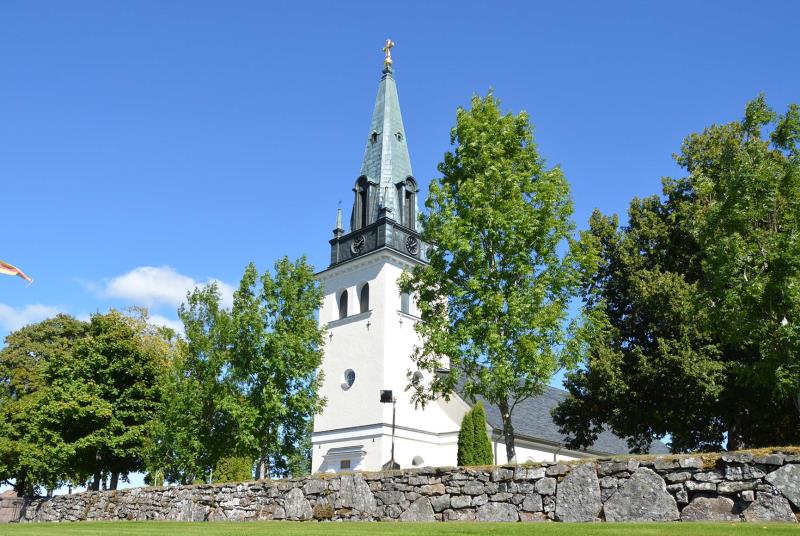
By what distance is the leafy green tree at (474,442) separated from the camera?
96.2 feet

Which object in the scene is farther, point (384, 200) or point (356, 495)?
point (384, 200)

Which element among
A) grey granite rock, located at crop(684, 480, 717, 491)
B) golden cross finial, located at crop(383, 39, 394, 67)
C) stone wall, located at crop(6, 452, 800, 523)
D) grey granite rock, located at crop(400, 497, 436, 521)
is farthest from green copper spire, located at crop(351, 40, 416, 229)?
grey granite rock, located at crop(684, 480, 717, 491)

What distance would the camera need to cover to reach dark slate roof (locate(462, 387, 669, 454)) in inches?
1483

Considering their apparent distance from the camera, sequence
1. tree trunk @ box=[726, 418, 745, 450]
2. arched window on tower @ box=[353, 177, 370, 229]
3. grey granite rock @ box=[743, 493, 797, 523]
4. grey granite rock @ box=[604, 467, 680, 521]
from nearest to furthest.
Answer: grey granite rock @ box=[743, 493, 797, 523] → grey granite rock @ box=[604, 467, 680, 521] → tree trunk @ box=[726, 418, 745, 450] → arched window on tower @ box=[353, 177, 370, 229]

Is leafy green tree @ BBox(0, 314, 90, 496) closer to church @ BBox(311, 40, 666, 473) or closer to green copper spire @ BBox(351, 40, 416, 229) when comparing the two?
church @ BBox(311, 40, 666, 473)

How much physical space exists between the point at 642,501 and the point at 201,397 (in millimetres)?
15776

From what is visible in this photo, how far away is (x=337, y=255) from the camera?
4006cm

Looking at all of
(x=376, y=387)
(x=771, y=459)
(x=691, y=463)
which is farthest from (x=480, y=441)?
(x=771, y=459)

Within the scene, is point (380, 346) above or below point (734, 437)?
above

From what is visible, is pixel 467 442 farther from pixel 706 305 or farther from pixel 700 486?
pixel 700 486

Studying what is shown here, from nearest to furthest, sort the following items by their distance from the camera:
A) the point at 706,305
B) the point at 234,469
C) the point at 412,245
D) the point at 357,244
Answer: the point at 706,305, the point at 234,469, the point at 412,245, the point at 357,244

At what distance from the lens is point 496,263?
→ 17.4 metres

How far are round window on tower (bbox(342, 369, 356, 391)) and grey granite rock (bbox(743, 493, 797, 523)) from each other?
92.4 ft

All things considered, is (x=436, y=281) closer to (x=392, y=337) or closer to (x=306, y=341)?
(x=306, y=341)
